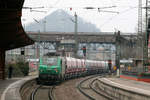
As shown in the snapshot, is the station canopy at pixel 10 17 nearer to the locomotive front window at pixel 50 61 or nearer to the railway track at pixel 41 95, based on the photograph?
the railway track at pixel 41 95

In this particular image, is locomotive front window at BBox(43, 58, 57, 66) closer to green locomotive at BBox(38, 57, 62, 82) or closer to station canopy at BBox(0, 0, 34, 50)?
green locomotive at BBox(38, 57, 62, 82)

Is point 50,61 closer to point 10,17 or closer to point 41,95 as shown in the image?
point 41,95

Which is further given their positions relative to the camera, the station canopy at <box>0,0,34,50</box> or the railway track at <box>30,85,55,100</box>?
the railway track at <box>30,85,55,100</box>

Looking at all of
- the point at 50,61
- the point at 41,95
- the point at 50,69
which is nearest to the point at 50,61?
the point at 50,61

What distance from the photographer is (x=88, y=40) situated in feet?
252

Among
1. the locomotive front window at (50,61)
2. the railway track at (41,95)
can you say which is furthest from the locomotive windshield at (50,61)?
the railway track at (41,95)

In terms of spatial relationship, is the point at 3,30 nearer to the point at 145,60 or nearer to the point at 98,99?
the point at 98,99

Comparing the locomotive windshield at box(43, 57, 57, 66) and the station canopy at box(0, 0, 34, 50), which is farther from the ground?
the station canopy at box(0, 0, 34, 50)

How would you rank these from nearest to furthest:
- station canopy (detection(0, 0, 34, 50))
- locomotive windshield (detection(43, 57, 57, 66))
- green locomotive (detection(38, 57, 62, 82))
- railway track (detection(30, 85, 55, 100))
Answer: station canopy (detection(0, 0, 34, 50)) < railway track (detection(30, 85, 55, 100)) < green locomotive (detection(38, 57, 62, 82)) < locomotive windshield (detection(43, 57, 57, 66))

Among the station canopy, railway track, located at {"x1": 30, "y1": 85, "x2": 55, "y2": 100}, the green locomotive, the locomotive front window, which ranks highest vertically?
the station canopy

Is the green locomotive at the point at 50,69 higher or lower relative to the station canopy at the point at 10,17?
lower

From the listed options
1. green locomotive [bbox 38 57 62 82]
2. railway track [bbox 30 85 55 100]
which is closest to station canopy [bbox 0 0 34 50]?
railway track [bbox 30 85 55 100]

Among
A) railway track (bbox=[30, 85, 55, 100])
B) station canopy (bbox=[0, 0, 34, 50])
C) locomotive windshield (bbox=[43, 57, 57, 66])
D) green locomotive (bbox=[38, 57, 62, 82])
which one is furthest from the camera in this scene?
locomotive windshield (bbox=[43, 57, 57, 66])

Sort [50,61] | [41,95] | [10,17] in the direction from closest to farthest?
1. [10,17]
2. [41,95]
3. [50,61]
